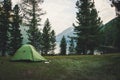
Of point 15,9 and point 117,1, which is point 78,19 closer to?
point 15,9

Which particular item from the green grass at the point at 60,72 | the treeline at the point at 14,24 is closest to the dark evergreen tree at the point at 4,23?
the treeline at the point at 14,24

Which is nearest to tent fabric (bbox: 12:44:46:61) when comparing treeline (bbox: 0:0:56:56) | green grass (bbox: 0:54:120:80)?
Answer: green grass (bbox: 0:54:120:80)

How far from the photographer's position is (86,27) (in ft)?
174

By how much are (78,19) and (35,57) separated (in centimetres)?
2822

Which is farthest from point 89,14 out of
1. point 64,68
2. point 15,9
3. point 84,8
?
point 64,68

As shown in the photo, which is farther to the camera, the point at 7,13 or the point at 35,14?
the point at 7,13

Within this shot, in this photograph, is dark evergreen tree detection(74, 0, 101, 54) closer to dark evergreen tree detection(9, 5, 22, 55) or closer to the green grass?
dark evergreen tree detection(9, 5, 22, 55)

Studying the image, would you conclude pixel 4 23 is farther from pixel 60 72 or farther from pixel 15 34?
pixel 60 72

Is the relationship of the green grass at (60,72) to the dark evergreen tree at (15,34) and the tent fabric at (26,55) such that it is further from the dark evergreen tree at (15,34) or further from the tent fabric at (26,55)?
the dark evergreen tree at (15,34)

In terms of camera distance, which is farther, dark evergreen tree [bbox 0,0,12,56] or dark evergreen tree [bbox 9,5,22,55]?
dark evergreen tree [bbox 9,5,22,55]

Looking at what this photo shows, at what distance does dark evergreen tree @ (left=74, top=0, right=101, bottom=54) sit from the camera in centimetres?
5306

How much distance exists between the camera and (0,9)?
5416cm

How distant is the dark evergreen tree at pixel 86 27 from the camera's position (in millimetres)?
53062

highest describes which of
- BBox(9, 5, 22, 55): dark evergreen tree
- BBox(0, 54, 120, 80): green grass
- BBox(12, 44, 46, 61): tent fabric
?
BBox(9, 5, 22, 55): dark evergreen tree
